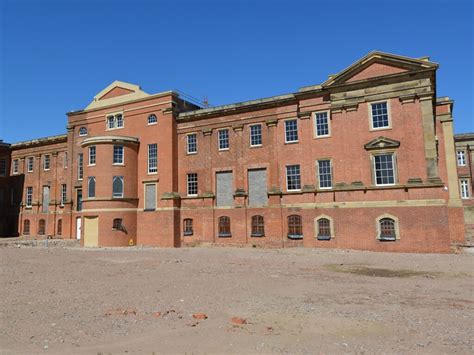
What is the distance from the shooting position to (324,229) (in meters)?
25.2

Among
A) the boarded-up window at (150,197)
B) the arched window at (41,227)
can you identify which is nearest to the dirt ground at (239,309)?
the boarded-up window at (150,197)

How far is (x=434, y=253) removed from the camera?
21.7 meters

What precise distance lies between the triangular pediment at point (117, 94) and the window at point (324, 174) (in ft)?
54.4

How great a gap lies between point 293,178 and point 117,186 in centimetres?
1456

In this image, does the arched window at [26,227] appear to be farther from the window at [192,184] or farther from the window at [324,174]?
the window at [324,174]

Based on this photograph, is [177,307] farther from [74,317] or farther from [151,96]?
[151,96]

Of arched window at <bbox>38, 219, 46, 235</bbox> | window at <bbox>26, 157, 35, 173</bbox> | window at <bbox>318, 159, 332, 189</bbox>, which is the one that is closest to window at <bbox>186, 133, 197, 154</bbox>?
window at <bbox>318, 159, 332, 189</bbox>

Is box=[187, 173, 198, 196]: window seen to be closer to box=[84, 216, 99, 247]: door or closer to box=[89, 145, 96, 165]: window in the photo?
box=[84, 216, 99, 247]: door

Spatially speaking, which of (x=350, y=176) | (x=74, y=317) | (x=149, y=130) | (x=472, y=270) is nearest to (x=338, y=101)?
(x=350, y=176)

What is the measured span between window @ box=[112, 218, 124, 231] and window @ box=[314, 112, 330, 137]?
17137 mm

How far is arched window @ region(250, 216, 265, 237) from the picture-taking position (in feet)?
90.7

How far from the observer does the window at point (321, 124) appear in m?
26.2

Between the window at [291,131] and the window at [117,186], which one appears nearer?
the window at [291,131]

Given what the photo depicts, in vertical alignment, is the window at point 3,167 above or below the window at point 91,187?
above
